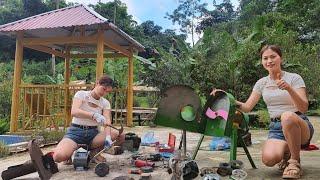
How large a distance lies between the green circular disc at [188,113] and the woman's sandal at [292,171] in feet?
3.58

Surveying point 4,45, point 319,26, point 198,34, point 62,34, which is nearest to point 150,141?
point 62,34

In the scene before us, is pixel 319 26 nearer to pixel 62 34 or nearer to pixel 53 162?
pixel 62 34

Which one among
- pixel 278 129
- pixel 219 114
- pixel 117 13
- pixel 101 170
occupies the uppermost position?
pixel 117 13

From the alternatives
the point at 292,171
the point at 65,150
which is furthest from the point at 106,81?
the point at 292,171

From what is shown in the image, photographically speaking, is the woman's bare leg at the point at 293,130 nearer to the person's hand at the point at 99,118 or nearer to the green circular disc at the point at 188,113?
the green circular disc at the point at 188,113

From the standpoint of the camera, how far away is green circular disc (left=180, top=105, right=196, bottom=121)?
13.5ft

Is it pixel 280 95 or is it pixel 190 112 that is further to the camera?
pixel 190 112

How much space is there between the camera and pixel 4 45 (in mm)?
30922

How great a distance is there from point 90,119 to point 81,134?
20 cm

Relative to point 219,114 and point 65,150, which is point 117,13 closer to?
point 65,150

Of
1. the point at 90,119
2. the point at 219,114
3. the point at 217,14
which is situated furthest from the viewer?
the point at 217,14

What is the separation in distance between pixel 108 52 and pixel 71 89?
1.97m

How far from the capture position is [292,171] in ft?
11.0

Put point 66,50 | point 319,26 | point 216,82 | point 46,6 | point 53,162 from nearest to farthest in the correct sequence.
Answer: point 53,162 → point 66,50 → point 216,82 → point 319,26 → point 46,6
